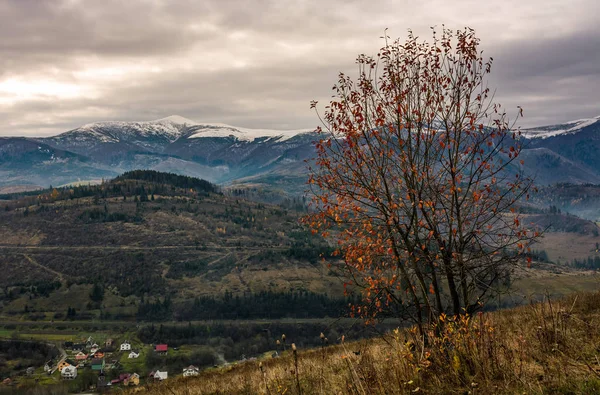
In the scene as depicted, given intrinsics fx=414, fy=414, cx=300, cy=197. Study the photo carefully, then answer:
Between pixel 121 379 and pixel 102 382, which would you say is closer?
pixel 121 379

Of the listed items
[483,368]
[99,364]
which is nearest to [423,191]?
[483,368]

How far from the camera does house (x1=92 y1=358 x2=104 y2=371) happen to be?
141712 millimetres

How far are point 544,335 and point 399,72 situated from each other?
7.89 metres

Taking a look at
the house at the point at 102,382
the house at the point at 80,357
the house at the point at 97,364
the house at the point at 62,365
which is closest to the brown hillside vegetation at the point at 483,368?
the house at the point at 102,382

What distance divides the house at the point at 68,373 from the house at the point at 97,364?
751 cm

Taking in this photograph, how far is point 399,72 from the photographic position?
488 inches

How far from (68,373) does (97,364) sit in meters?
11.3

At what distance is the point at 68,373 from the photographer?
135m

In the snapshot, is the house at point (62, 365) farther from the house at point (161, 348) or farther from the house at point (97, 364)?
the house at point (161, 348)

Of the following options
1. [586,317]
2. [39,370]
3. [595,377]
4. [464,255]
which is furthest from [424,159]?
[39,370]

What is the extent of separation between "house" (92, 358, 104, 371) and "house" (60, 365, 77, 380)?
7510 millimetres

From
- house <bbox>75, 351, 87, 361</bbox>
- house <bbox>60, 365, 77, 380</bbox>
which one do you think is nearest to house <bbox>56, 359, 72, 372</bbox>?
house <bbox>60, 365, 77, 380</bbox>

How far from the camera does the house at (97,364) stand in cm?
14171

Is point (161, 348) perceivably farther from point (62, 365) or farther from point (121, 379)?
point (121, 379)
